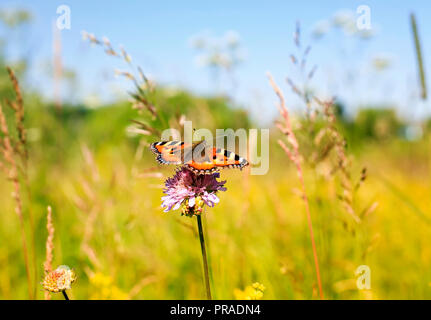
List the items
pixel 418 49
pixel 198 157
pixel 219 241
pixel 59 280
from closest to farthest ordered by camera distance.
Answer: pixel 59 280 → pixel 198 157 → pixel 418 49 → pixel 219 241

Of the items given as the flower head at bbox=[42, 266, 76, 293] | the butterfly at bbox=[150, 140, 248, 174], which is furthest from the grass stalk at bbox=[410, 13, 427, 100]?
the flower head at bbox=[42, 266, 76, 293]

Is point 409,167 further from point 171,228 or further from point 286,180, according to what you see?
point 171,228

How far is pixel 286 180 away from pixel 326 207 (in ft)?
6.32

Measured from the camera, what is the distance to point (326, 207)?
7.35ft

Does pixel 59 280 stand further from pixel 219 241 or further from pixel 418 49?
pixel 418 49

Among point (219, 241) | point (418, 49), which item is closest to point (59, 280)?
point (219, 241)

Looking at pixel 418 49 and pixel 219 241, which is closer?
pixel 418 49

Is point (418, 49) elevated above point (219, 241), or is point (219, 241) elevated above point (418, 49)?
point (418, 49)

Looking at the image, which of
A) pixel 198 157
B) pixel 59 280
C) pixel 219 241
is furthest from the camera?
pixel 219 241

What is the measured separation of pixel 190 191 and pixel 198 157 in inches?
4.8

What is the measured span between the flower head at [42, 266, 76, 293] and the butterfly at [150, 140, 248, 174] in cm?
38

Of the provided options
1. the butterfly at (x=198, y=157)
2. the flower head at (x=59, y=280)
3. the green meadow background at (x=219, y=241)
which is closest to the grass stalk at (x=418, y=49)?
the green meadow background at (x=219, y=241)

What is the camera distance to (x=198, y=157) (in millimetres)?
975
